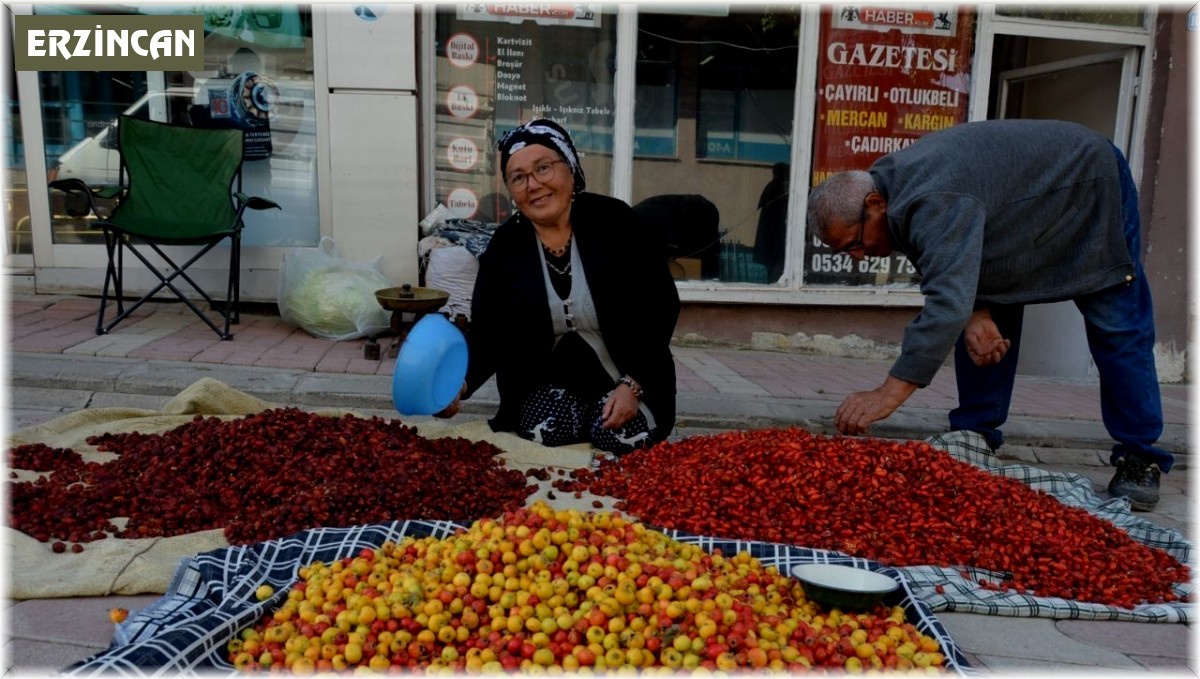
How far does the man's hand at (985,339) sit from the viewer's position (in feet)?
10.9

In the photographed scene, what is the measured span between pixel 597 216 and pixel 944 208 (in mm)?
1279

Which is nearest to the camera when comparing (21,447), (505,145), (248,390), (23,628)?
(23,628)

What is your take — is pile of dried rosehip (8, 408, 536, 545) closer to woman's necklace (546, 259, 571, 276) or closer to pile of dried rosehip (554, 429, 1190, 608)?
pile of dried rosehip (554, 429, 1190, 608)

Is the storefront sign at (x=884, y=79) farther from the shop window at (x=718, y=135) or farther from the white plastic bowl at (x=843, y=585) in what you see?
the white plastic bowl at (x=843, y=585)

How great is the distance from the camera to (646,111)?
19.1 ft

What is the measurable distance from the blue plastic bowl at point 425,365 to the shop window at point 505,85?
2761 millimetres

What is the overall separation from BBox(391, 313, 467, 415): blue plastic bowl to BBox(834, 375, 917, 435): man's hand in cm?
141

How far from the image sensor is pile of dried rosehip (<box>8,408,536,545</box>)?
2523 millimetres

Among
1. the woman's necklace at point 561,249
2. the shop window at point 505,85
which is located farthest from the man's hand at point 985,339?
the shop window at point 505,85

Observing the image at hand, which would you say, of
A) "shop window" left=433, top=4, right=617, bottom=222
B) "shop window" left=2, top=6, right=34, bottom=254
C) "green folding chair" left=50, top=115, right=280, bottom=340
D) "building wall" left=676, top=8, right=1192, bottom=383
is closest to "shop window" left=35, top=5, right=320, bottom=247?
"shop window" left=2, top=6, right=34, bottom=254

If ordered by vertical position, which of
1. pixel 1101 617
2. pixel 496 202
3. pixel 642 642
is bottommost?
pixel 1101 617

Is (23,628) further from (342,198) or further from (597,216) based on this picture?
(342,198)

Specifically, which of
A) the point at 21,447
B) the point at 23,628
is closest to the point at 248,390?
the point at 21,447

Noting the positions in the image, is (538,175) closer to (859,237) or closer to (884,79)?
(859,237)
